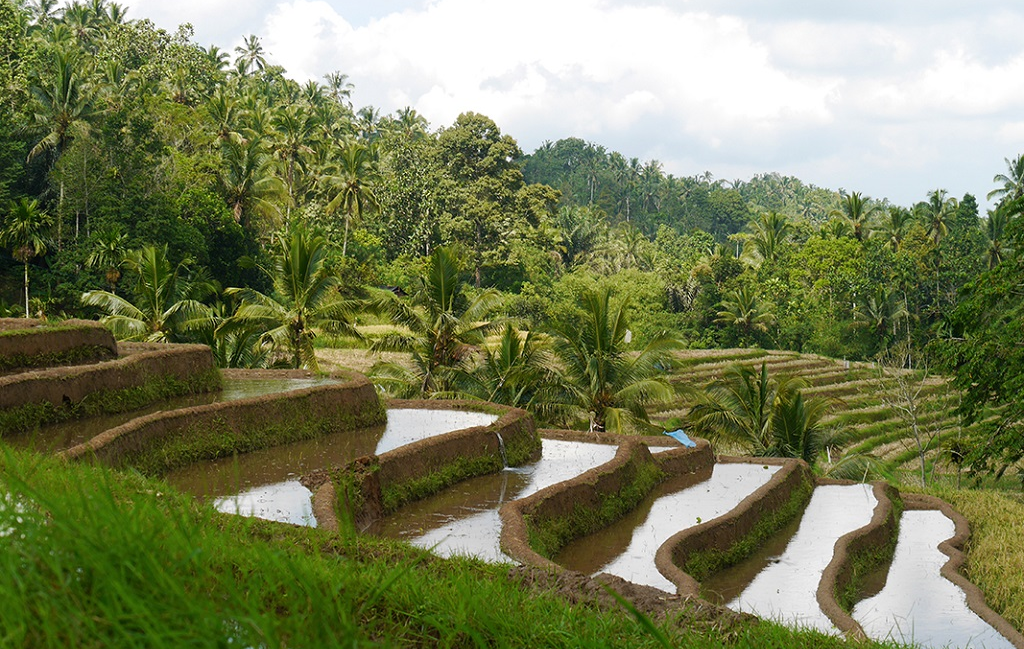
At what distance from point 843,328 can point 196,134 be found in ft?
101

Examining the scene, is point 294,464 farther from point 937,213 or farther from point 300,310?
point 937,213

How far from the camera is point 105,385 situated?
13.1 m

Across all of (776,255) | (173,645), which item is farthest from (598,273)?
(173,645)

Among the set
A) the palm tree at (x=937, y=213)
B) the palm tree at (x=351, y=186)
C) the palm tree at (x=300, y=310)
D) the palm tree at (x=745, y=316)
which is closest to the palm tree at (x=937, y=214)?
the palm tree at (x=937, y=213)

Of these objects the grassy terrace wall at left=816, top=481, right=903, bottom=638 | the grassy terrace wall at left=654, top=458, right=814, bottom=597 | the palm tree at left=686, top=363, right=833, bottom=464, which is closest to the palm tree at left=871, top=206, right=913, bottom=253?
the palm tree at left=686, top=363, right=833, bottom=464

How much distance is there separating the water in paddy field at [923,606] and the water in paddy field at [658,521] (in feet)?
7.96

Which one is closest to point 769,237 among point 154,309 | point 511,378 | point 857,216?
point 857,216

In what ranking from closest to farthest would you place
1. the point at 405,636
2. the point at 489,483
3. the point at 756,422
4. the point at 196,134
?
the point at 405,636, the point at 489,483, the point at 756,422, the point at 196,134

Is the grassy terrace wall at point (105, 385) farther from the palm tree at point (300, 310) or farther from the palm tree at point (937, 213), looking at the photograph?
the palm tree at point (937, 213)

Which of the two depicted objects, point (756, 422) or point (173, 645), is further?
point (756, 422)

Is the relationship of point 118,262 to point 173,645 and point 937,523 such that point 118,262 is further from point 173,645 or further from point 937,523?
point 173,645

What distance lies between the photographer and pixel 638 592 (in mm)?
5480

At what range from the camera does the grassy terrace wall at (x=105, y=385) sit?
1163cm

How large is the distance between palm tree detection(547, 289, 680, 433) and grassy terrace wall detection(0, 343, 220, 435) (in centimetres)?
799
